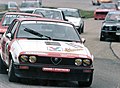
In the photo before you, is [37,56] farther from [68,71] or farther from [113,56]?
[113,56]

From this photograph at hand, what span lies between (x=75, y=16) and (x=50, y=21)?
1989cm

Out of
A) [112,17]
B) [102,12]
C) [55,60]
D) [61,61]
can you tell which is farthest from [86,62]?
[102,12]

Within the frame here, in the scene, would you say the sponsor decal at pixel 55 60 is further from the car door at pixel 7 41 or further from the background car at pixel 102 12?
the background car at pixel 102 12

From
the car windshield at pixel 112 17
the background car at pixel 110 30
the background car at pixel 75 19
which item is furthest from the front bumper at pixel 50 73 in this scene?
the background car at pixel 75 19

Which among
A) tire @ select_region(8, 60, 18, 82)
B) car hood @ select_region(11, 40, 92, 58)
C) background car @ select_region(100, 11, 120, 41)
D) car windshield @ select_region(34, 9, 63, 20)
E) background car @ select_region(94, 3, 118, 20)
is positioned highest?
car hood @ select_region(11, 40, 92, 58)

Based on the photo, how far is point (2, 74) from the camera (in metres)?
12.5

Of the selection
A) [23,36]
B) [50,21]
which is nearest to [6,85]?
[23,36]

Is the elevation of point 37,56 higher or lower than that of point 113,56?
higher

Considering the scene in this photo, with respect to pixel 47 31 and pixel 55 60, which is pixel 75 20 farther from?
pixel 55 60

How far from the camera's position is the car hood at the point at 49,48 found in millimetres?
10750

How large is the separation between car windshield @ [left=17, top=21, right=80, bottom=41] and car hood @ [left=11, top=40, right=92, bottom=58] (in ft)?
1.36

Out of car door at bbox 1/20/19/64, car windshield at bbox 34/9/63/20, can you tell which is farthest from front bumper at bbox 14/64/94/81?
car windshield at bbox 34/9/63/20

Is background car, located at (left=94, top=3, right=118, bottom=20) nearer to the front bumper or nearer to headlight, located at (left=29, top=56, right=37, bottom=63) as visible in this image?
the front bumper

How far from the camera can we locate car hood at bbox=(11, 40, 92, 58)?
10750 mm
